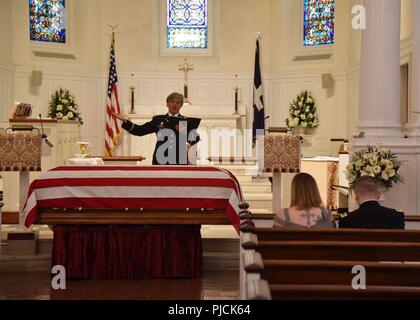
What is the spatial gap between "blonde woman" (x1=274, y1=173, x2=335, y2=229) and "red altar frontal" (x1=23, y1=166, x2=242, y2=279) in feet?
6.16

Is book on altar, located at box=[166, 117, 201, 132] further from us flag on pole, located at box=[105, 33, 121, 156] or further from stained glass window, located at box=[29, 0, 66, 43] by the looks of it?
stained glass window, located at box=[29, 0, 66, 43]

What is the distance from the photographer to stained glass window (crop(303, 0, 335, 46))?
53.6 feet

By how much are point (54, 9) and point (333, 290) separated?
14.5m

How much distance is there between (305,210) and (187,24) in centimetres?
1281

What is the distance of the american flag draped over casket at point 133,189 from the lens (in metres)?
7.38

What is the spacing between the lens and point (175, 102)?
7965 millimetres

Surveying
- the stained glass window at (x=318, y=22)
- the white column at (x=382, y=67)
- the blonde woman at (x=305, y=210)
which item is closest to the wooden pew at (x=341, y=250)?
the blonde woman at (x=305, y=210)

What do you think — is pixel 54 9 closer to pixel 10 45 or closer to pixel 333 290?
pixel 10 45

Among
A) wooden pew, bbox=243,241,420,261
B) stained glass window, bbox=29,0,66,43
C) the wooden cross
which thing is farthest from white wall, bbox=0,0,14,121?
wooden pew, bbox=243,241,420,261

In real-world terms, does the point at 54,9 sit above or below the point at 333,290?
above

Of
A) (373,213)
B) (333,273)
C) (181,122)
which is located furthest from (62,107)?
(333,273)

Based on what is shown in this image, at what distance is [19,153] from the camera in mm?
8211

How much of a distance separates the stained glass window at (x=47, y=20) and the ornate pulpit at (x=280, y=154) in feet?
30.7
